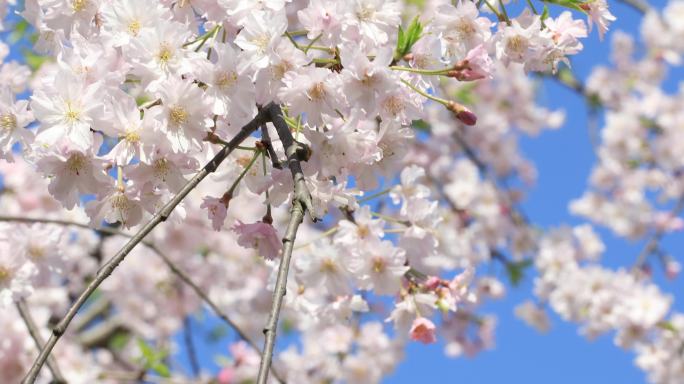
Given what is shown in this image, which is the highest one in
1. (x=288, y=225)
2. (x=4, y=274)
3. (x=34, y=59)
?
(x=288, y=225)

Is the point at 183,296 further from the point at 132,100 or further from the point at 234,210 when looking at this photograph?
the point at 132,100

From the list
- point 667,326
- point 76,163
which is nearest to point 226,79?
point 76,163

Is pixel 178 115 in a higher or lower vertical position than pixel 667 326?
higher

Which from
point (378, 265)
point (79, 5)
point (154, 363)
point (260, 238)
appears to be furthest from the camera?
point (154, 363)

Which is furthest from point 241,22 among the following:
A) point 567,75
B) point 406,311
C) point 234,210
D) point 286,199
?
point 234,210

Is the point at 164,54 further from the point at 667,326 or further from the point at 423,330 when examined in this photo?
the point at 667,326

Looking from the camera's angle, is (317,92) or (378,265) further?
(378,265)
